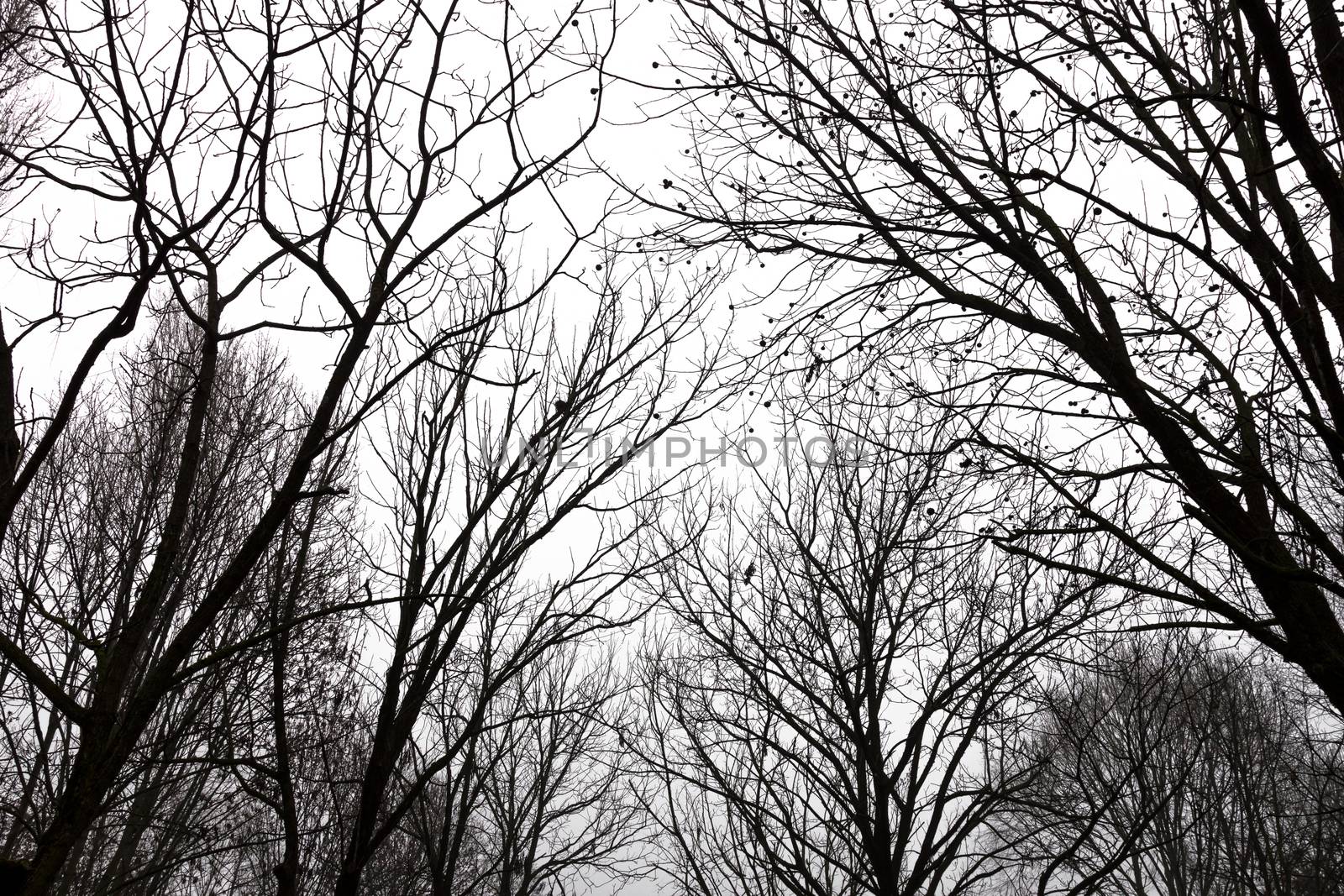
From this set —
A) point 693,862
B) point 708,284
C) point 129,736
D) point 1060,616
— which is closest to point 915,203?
Answer: point 708,284

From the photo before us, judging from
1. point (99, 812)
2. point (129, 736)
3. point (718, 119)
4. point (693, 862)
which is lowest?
point (99, 812)

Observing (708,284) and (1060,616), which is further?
(1060,616)

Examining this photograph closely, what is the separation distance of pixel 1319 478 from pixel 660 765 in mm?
5038

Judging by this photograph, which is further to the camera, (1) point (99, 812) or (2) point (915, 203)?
(2) point (915, 203)

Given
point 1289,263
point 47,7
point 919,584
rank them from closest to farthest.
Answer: point 47,7
point 1289,263
point 919,584

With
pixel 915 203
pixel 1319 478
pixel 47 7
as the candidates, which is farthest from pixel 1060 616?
pixel 47 7

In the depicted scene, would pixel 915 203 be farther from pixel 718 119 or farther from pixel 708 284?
pixel 708 284

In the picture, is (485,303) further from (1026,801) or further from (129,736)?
(1026,801)

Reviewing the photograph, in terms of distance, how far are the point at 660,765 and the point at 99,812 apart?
5463mm

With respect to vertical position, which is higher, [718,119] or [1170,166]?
[718,119]

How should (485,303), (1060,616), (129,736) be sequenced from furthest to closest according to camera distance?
(1060,616) → (485,303) → (129,736)

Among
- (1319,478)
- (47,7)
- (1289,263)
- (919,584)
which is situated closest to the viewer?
(47,7)

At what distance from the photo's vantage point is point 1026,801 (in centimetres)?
570

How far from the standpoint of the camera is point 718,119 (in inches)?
144
